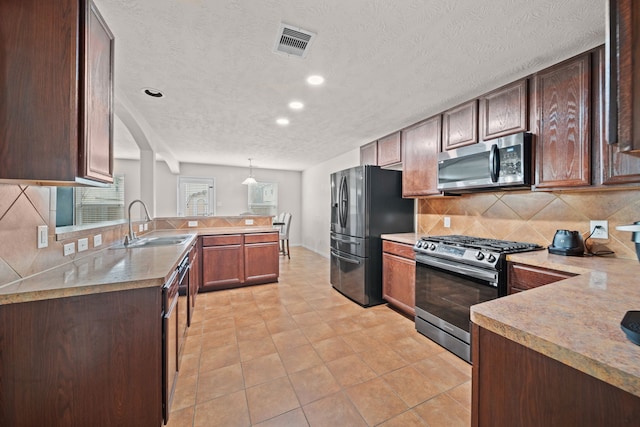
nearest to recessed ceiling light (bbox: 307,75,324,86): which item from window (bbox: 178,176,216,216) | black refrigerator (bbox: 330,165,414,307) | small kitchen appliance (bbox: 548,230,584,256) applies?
black refrigerator (bbox: 330,165,414,307)

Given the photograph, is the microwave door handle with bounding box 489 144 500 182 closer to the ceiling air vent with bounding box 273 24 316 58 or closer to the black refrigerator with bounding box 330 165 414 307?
the black refrigerator with bounding box 330 165 414 307

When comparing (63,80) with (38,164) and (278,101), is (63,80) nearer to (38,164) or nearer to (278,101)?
(38,164)

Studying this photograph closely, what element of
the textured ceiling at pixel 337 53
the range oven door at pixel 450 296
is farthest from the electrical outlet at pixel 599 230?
the textured ceiling at pixel 337 53

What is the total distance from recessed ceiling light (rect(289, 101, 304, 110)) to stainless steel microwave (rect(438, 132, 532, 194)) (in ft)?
5.09

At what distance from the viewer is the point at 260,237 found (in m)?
3.80

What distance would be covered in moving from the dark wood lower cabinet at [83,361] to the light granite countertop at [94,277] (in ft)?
0.15

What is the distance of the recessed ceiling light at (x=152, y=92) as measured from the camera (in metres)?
Answer: 2.36

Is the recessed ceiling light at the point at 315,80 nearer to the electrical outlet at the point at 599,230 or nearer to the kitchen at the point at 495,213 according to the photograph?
the kitchen at the point at 495,213

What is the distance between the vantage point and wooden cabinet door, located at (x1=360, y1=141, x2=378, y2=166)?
3756mm

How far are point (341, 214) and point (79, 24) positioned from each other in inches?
111

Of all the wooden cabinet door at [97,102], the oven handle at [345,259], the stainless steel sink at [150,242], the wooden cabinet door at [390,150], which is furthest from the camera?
the wooden cabinet door at [390,150]

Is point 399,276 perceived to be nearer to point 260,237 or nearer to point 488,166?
point 488,166

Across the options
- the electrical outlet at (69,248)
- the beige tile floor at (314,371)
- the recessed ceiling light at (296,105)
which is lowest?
the beige tile floor at (314,371)

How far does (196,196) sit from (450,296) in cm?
652
